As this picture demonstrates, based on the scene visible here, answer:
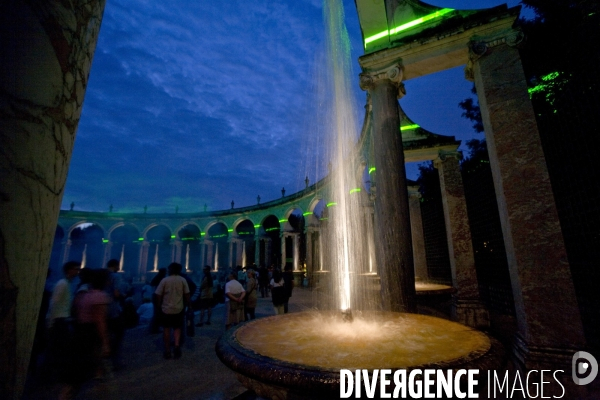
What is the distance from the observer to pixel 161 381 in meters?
4.37

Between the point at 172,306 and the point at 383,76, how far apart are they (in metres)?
6.43

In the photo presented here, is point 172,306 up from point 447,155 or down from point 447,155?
down

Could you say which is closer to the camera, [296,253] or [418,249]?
[418,249]

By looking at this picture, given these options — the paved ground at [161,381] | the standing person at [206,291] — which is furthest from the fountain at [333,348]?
the standing person at [206,291]

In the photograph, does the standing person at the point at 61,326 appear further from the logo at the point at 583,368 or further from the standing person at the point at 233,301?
the logo at the point at 583,368

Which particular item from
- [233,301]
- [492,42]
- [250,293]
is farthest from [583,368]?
[250,293]

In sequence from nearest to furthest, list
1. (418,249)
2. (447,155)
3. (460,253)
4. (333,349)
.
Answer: (333,349), (460,253), (447,155), (418,249)

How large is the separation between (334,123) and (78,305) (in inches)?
232

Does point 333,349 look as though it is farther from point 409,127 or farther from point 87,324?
point 409,127

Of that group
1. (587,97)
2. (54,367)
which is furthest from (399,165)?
(54,367)

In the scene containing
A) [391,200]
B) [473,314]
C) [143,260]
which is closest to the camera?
[391,200]

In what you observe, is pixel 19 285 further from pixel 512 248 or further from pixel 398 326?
pixel 512 248

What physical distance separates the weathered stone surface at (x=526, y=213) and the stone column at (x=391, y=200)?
56.2 inches

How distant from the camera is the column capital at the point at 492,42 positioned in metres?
4.34
